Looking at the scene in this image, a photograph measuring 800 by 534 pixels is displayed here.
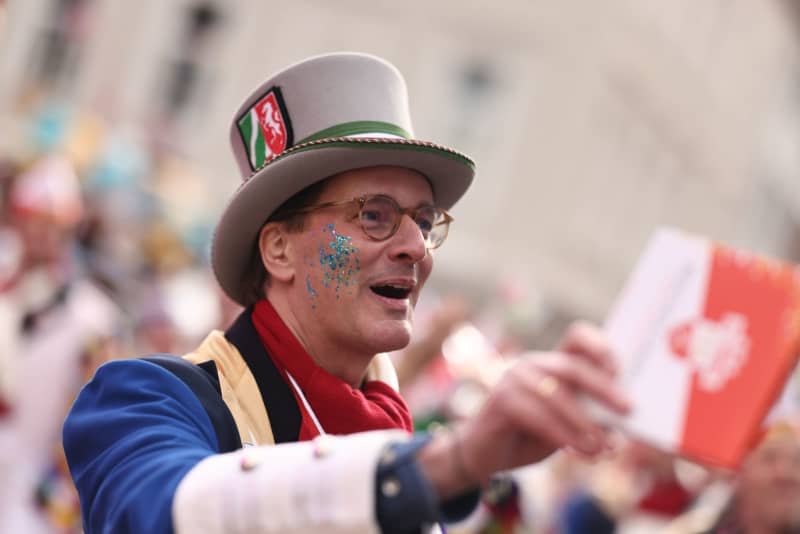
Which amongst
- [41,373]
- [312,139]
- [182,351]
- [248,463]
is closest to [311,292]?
[312,139]

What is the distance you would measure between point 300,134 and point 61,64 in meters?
19.8

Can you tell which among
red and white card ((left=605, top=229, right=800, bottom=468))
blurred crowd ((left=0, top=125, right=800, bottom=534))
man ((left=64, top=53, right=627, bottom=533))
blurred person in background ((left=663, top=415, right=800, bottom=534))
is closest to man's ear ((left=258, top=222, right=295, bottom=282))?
man ((left=64, top=53, right=627, bottom=533))

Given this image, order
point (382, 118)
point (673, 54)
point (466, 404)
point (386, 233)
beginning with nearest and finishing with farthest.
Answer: point (386, 233)
point (382, 118)
point (466, 404)
point (673, 54)

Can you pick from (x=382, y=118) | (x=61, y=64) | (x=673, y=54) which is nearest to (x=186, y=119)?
(x=61, y=64)

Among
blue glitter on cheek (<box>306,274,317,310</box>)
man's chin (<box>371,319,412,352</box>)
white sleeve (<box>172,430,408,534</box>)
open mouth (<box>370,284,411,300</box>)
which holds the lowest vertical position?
white sleeve (<box>172,430,408,534</box>)

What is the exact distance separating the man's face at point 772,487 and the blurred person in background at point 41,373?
3.27 meters

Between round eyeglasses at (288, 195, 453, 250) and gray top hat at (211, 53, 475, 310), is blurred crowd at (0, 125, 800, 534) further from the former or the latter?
round eyeglasses at (288, 195, 453, 250)

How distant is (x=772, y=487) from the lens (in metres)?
4.94

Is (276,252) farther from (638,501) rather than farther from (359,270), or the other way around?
(638,501)

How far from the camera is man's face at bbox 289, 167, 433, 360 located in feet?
9.64

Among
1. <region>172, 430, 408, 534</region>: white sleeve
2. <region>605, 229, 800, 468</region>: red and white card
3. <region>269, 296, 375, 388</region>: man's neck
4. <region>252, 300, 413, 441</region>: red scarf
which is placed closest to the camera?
<region>605, 229, 800, 468</region>: red and white card

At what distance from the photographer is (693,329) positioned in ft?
6.74

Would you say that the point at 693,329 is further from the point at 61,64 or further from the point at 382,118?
the point at 61,64

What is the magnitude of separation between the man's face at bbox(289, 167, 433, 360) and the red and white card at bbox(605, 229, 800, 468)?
0.93 m
